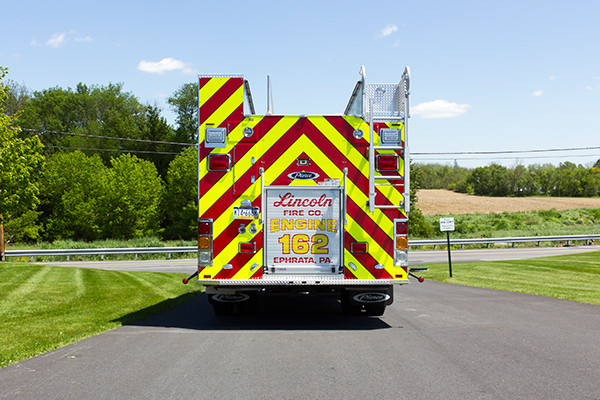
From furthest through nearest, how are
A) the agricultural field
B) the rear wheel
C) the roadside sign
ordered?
the agricultural field < the roadside sign < the rear wheel

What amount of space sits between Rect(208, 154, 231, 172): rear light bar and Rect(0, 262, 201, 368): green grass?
2.91 meters

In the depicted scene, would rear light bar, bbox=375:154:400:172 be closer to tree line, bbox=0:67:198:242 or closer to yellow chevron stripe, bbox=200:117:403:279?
yellow chevron stripe, bbox=200:117:403:279

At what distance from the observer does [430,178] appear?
13650cm

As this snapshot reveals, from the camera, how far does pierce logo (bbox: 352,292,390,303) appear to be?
Result: 9.32 m

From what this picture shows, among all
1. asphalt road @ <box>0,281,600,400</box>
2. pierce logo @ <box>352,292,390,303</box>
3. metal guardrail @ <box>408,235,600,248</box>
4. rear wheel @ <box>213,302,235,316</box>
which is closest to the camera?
asphalt road @ <box>0,281,600,400</box>

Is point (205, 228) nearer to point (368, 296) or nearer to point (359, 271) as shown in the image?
point (359, 271)

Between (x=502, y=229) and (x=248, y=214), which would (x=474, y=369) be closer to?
(x=248, y=214)

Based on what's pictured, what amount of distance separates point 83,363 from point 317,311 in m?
5.66

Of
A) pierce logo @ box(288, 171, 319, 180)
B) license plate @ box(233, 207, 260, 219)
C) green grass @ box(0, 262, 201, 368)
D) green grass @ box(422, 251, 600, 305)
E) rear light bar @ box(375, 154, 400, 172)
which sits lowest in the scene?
green grass @ box(422, 251, 600, 305)

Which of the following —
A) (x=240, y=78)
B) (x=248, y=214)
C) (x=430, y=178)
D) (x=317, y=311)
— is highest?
(x=430, y=178)

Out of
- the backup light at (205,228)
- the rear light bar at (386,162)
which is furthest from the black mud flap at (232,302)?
the rear light bar at (386,162)

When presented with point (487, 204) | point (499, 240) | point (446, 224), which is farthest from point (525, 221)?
point (446, 224)

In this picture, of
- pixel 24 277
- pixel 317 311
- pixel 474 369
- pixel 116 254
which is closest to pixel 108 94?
pixel 116 254

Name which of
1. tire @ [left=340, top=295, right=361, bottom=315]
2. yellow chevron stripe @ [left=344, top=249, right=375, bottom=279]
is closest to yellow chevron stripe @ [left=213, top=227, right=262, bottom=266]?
yellow chevron stripe @ [left=344, top=249, right=375, bottom=279]
